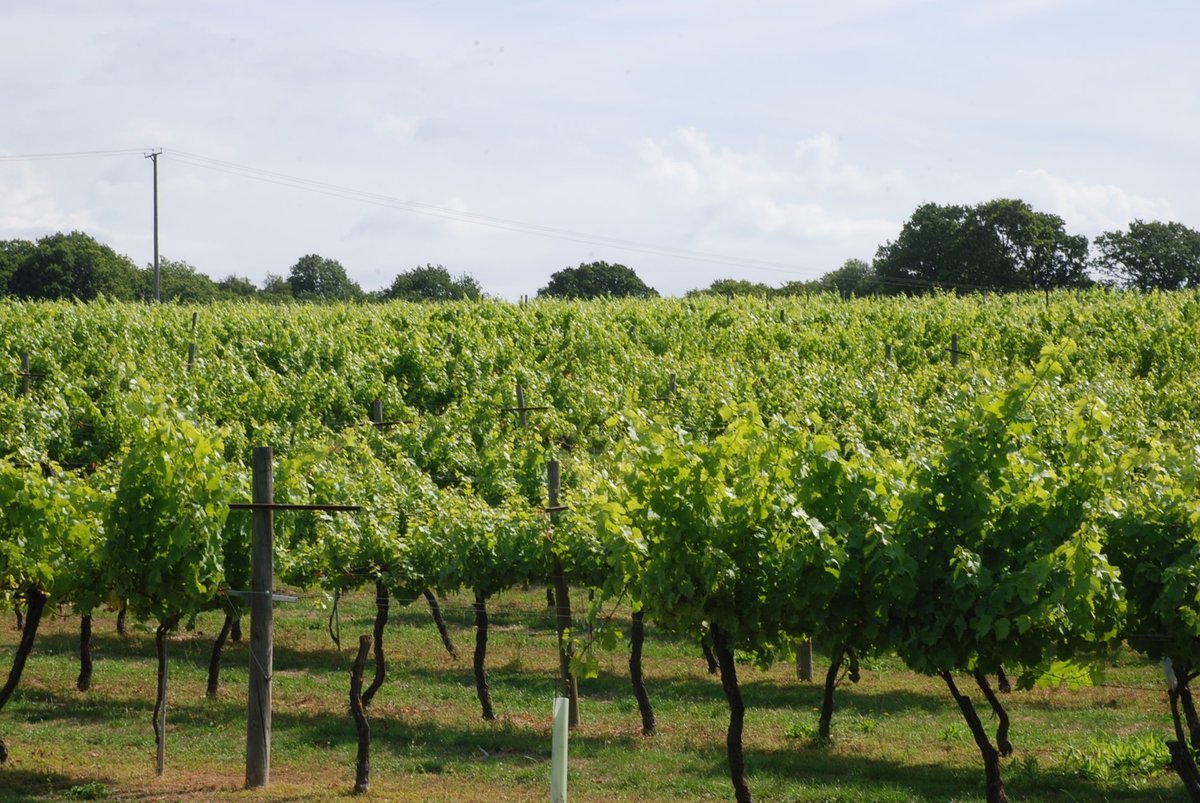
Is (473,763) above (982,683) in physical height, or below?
below

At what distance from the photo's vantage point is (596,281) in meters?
64.6

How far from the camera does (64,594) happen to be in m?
10.1

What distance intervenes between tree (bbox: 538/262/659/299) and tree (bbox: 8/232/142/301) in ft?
Answer: 69.0

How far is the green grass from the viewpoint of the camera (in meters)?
9.66

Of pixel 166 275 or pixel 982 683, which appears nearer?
pixel 982 683

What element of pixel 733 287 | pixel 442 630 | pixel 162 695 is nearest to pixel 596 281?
pixel 733 287

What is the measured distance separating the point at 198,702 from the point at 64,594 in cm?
314

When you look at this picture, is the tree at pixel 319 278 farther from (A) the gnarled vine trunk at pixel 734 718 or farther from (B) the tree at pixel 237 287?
(A) the gnarled vine trunk at pixel 734 718

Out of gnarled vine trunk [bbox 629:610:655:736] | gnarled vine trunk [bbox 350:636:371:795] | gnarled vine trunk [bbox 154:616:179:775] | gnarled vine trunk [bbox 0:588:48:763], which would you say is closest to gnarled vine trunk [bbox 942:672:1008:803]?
gnarled vine trunk [bbox 629:610:655:736]

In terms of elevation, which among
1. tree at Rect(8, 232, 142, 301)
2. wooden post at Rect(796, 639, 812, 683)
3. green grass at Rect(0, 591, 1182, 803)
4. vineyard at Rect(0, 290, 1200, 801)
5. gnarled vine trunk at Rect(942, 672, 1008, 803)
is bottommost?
green grass at Rect(0, 591, 1182, 803)

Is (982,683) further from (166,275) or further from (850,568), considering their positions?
Result: (166,275)

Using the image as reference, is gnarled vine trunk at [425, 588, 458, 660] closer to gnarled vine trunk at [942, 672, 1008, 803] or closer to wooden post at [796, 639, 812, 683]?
wooden post at [796, 639, 812, 683]

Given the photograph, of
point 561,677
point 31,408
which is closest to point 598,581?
point 561,677

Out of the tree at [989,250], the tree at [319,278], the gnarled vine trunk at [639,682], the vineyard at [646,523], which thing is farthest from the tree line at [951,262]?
the gnarled vine trunk at [639,682]
